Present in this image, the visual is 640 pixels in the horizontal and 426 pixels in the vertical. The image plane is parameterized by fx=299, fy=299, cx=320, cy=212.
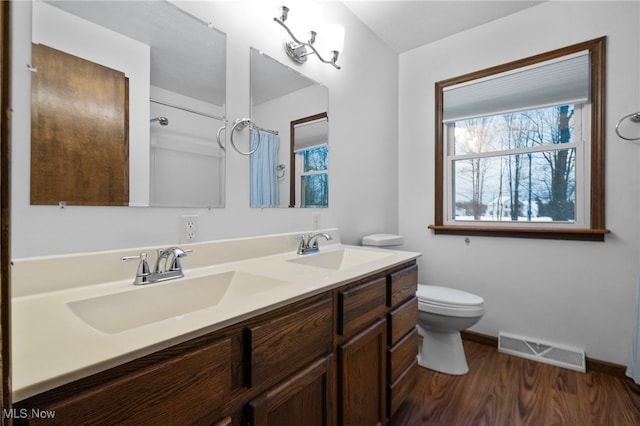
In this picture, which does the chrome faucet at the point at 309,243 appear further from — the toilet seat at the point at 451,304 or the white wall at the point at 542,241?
the white wall at the point at 542,241

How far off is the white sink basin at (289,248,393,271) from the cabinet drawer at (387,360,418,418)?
560 mm

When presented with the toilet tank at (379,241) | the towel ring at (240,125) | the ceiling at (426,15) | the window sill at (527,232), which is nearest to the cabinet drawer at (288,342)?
the towel ring at (240,125)

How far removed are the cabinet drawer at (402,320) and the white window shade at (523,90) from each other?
1619 mm

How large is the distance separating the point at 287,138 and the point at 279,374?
1181mm

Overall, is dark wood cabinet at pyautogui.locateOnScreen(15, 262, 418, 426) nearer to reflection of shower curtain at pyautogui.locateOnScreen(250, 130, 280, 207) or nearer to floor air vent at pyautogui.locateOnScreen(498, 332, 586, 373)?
reflection of shower curtain at pyautogui.locateOnScreen(250, 130, 280, 207)

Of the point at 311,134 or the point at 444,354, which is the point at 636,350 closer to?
the point at 444,354

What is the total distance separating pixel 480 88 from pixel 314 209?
64.8 inches

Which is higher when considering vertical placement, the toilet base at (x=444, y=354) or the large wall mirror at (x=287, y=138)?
the large wall mirror at (x=287, y=138)

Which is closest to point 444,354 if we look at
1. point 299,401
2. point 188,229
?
point 299,401

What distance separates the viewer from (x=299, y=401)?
0.86 meters

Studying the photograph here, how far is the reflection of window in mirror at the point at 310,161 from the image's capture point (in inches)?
65.8

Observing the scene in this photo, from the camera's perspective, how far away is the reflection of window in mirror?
1.67m

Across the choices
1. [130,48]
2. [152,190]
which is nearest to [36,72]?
[130,48]

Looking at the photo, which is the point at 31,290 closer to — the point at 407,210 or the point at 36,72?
the point at 36,72
